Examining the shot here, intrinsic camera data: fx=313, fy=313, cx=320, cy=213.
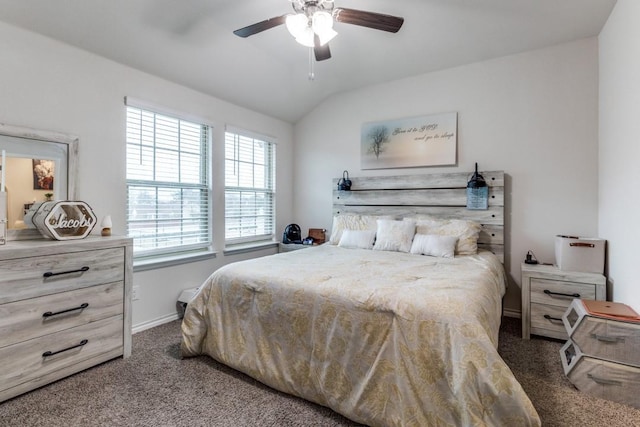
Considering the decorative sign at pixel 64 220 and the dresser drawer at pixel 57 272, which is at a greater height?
the decorative sign at pixel 64 220

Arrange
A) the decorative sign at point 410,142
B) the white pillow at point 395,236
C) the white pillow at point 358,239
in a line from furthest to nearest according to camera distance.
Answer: the decorative sign at point 410,142
the white pillow at point 358,239
the white pillow at point 395,236

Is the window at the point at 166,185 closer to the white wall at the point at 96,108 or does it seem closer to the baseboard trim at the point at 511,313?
the white wall at the point at 96,108

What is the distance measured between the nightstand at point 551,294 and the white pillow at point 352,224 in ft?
5.12

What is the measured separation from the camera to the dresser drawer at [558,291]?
2.50 metres

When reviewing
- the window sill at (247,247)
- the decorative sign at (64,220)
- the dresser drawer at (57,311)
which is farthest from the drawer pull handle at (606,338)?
the decorative sign at (64,220)

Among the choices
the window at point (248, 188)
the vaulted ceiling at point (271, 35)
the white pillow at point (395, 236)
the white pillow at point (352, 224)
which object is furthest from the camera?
the window at point (248, 188)

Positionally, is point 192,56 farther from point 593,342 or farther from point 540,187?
point 593,342

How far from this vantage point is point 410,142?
12.3ft

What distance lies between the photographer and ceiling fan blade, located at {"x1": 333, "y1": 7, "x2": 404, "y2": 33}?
2.01m

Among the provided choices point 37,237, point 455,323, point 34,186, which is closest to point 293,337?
point 455,323

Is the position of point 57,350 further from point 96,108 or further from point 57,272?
point 96,108

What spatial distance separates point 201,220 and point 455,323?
291 centimetres

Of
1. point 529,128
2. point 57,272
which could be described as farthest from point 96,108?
point 529,128

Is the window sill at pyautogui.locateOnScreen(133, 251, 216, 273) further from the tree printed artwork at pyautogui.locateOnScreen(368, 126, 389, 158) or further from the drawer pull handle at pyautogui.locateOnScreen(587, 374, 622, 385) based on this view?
the drawer pull handle at pyautogui.locateOnScreen(587, 374, 622, 385)
